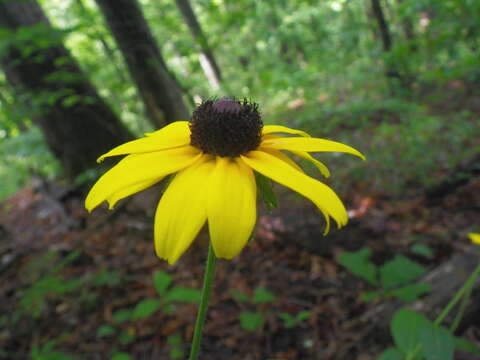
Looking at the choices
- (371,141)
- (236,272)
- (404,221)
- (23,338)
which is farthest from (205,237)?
(371,141)

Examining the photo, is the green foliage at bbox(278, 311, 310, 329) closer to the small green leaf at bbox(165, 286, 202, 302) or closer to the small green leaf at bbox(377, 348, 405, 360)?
the small green leaf at bbox(165, 286, 202, 302)

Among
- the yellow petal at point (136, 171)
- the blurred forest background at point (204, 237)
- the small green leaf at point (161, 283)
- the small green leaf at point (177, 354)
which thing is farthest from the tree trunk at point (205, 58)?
the yellow petal at point (136, 171)

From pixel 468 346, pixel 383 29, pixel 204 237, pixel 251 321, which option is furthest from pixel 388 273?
pixel 383 29

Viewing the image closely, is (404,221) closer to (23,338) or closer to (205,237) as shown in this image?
(205,237)

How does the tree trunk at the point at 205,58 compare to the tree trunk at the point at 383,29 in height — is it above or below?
above

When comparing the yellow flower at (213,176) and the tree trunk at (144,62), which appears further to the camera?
the tree trunk at (144,62)

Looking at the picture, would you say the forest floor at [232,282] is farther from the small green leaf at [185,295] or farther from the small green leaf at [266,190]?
the small green leaf at [266,190]

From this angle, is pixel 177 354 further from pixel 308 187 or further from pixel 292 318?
pixel 308 187
